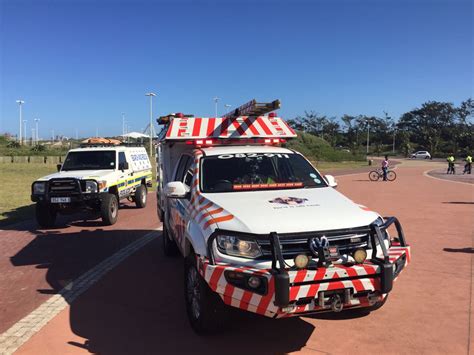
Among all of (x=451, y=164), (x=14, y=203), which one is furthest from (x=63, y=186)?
(x=451, y=164)

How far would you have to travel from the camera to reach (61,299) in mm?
5543

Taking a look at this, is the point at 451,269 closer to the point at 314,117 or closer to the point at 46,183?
the point at 46,183

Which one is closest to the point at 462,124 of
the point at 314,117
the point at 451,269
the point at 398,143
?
the point at 398,143

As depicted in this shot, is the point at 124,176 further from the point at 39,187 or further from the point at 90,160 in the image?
the point at 39,187

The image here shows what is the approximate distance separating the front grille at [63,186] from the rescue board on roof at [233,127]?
173 inches

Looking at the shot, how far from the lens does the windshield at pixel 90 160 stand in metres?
12.0

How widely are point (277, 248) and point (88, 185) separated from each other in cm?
779

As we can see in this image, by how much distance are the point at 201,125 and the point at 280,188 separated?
207cm

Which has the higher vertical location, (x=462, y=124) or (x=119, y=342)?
(x=462, y=124)

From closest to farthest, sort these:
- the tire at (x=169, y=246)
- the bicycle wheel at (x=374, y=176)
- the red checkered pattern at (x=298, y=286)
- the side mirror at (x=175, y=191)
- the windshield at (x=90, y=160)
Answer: the red checkered pattern at (x=298, y=286)
the side mirror at (x=175, y=191)
the tire at (x=169, y=246)
the windshield at (x=90, y=160)
the bicycle wheel at (x=374, y=176)

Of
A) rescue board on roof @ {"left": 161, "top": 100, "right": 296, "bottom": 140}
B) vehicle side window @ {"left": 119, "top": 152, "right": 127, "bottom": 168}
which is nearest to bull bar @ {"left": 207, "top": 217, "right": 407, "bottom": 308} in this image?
rescue board on roof @ {"left": 161, "top": 100, "right": 296, "bottom": 140}

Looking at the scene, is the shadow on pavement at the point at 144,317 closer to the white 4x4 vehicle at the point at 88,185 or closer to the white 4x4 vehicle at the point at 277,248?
the white 4x4 vehicle at the point at 277,248

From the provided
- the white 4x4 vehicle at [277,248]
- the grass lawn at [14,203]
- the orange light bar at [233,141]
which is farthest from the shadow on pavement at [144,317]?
the grass lawn at [14,203]

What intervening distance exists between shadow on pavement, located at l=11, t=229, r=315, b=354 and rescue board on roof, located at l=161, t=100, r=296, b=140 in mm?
2036
